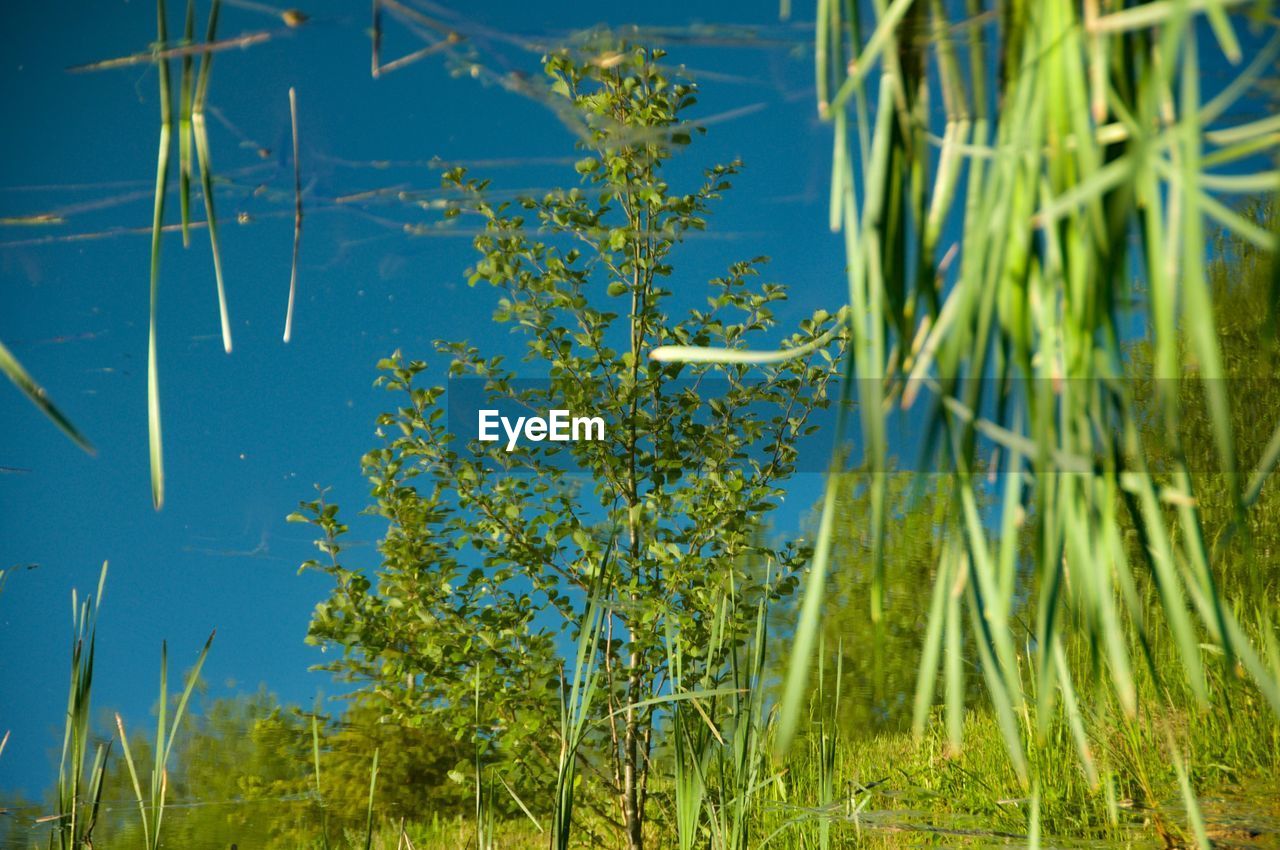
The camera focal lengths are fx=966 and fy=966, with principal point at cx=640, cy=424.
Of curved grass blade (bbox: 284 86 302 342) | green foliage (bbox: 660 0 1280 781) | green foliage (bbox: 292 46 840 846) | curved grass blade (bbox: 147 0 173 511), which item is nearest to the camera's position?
green foliage (bbox: 660 0 1280 781)

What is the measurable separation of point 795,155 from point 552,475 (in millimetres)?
1780

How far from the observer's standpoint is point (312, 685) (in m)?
3.01

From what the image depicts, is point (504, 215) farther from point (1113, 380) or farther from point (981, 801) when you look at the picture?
point (1113, 380)

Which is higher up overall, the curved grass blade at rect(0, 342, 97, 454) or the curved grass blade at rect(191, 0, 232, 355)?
the curved grass blade at rect(191, 0, 232, 355)

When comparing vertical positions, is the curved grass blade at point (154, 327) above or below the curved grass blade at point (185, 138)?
below

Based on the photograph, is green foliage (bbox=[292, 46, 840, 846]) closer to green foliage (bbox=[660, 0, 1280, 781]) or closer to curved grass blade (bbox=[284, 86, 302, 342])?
curved grass blade (bbox=[284, 86, 302, 342])

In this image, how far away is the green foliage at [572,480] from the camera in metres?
2.24

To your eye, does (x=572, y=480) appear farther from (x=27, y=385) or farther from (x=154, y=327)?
(x=27, y=385)

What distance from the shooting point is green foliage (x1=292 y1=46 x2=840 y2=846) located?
224 centimetres

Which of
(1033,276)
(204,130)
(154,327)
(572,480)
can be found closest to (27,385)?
(154,327)

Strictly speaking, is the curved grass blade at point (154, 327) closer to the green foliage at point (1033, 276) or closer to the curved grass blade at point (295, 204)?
the curved grass blade at point (295, 204)

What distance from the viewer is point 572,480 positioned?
93.7 inches

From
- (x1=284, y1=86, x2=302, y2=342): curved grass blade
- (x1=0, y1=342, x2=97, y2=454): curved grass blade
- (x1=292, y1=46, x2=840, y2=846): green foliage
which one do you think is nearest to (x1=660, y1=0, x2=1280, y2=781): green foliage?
(x1=0, y1=342, x2=97, y2=454): curved grass blade

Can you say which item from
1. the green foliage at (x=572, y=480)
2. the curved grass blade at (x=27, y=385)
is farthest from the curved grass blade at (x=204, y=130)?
the green foliage at (x=572, y=480)
